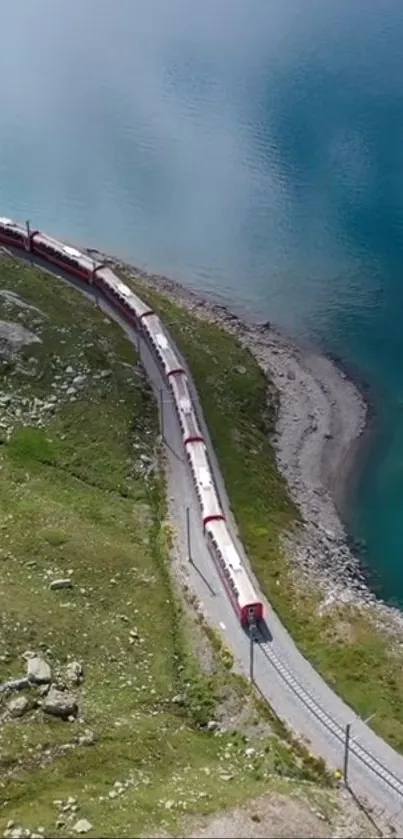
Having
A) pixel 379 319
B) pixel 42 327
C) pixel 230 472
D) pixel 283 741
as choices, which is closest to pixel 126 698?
pixel 283 741

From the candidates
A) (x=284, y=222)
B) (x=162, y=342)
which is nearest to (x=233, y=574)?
(x=162, y=342)

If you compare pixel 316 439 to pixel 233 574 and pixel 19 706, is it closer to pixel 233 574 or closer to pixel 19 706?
pixel 233 574

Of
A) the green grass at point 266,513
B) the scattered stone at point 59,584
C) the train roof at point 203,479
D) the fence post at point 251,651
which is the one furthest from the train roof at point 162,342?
the fence post at point 251,651

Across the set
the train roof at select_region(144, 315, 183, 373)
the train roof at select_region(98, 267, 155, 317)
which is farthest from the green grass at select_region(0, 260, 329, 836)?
the train roof at select_region(98, 267, 155, 317)

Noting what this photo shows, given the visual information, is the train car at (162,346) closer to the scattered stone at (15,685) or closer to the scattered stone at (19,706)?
the scattered stone at (15,685)

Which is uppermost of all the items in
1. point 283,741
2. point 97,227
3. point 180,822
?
point 97,227

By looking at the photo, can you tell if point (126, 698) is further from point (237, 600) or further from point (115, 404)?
point (115, 404)
